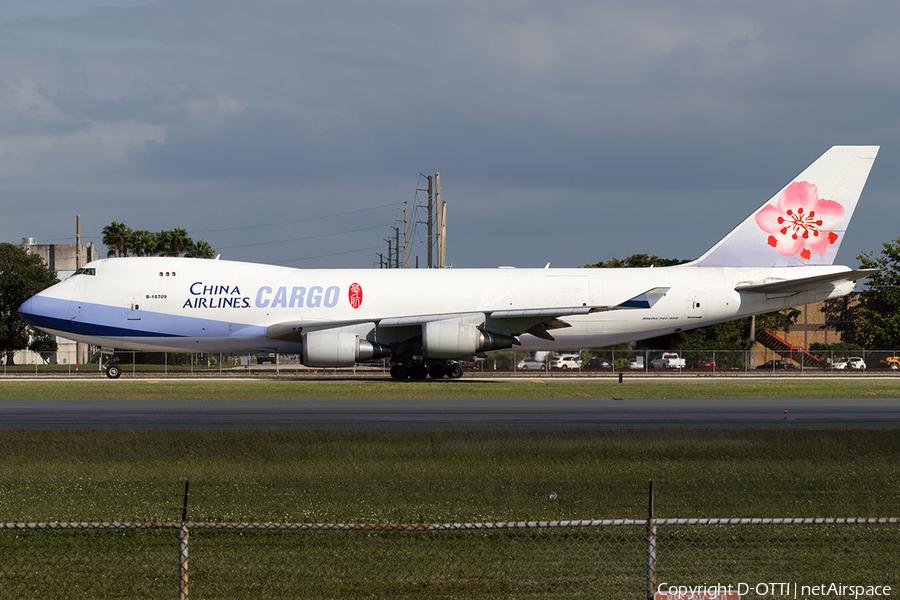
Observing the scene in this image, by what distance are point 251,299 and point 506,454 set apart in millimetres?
23963

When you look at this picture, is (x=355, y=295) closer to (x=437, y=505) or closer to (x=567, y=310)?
(x=567, y=310)

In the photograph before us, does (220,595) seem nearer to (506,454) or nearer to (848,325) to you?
(506,454)

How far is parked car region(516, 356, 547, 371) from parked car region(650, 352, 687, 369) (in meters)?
7.42

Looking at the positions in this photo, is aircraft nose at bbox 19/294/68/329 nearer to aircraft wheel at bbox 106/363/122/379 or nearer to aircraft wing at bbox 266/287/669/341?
aircraft wheel at bbox 106/363/122/379

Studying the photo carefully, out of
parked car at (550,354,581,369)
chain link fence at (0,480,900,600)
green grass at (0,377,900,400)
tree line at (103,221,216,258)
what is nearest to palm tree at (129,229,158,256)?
tree line at (103,221,216,258)

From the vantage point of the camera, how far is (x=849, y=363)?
202ft

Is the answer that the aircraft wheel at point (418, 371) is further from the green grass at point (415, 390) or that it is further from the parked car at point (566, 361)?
the parked car at point (566, 361)

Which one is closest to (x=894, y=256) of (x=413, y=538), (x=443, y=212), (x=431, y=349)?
(x=443, y=212)

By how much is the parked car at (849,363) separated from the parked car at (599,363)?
63.4 ft

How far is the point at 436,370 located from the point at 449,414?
50.8 ft

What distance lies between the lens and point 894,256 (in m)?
90.4

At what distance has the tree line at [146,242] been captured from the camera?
315ft

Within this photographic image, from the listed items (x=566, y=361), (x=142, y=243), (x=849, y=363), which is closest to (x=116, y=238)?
(x=142, y=243)

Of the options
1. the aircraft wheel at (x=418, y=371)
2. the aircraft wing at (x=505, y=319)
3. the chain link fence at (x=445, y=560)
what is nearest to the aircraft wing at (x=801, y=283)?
the aircraft wing at (x=505, y=319)
